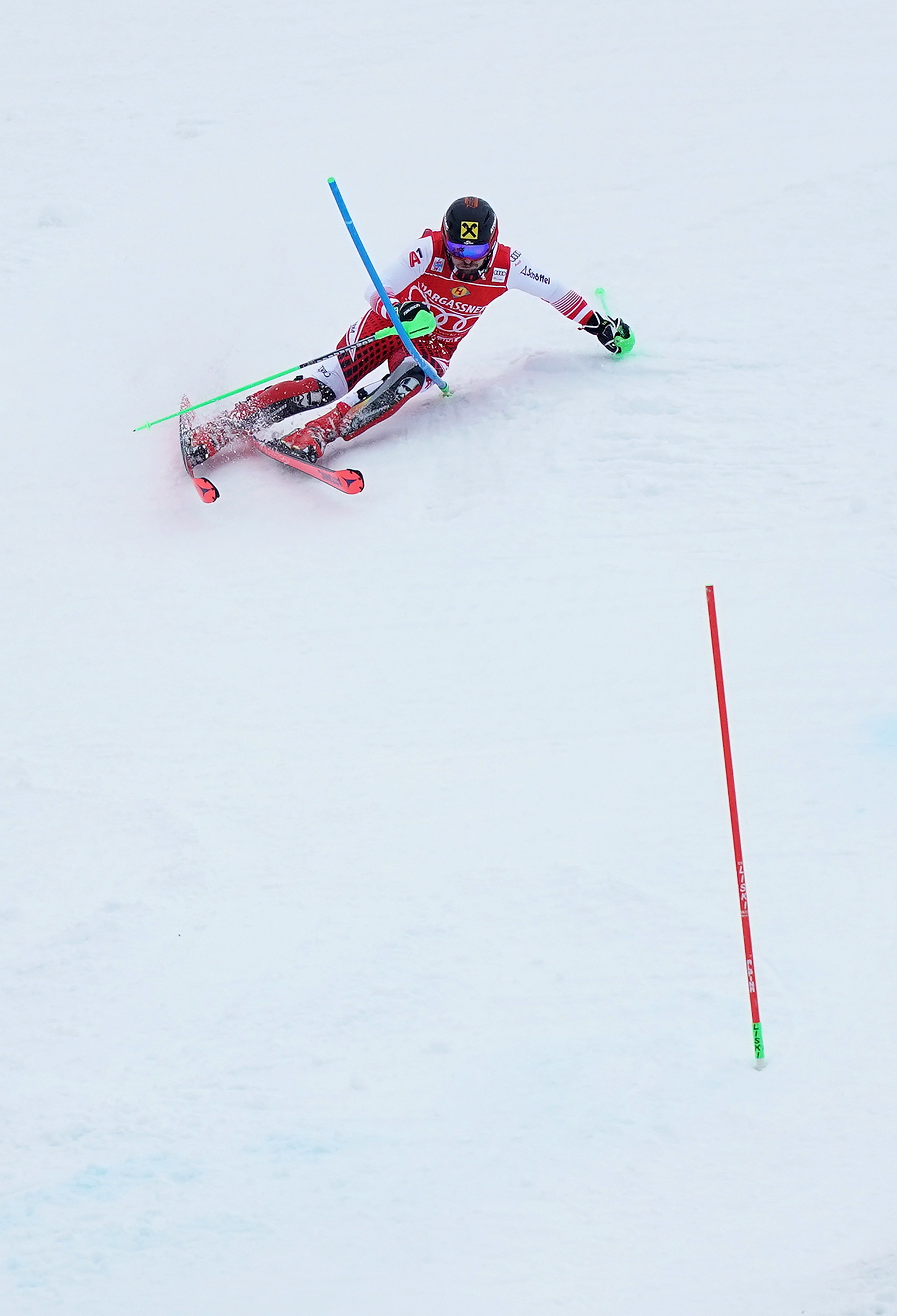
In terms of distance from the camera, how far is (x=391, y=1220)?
312 centimetres

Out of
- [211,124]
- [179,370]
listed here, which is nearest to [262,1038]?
[179,370]

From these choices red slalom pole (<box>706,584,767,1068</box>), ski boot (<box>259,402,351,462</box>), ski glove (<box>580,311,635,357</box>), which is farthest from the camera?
ski glove (<box>580,311,635,357</box>)

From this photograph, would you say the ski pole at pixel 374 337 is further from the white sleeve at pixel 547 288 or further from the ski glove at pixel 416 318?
the white sleeve at pixel 547 288

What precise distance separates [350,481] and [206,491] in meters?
0.64

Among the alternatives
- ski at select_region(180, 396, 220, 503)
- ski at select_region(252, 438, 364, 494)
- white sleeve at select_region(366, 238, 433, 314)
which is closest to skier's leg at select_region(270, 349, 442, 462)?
ski at select_region(252, 438, 364, 494)

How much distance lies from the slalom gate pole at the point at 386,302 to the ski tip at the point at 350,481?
0.80 m

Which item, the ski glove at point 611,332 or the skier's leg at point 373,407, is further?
the ski glove at point 611,332

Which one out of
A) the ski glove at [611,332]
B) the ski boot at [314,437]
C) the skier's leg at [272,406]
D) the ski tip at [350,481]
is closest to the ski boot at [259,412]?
the skier's leg at [272,406]

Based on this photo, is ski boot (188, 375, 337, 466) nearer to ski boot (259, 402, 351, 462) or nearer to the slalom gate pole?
ski boot (259, 402, 351, 462)

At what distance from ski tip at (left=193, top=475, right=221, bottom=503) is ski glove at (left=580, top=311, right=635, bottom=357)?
→ 203 cm

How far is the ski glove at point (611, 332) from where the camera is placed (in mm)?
6074

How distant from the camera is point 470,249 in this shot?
5582 mm

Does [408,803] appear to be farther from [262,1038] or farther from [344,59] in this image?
[344,59]

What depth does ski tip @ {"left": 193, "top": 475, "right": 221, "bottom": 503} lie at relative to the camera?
5414 millimetres
